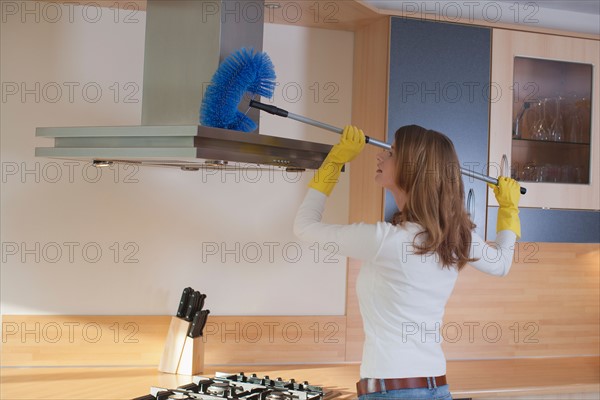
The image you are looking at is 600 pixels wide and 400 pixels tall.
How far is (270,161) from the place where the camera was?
1.89 meters

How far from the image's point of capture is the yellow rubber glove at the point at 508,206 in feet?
7.13

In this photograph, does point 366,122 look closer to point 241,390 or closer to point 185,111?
point 185,111

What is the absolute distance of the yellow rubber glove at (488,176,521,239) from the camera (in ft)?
7.13

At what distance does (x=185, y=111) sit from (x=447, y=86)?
40.1 inches

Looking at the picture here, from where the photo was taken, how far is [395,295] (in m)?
1.76

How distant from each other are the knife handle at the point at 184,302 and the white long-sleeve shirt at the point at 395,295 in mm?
888

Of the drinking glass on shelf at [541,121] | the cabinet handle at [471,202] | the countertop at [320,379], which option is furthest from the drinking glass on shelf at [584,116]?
the countertop at [320,379]

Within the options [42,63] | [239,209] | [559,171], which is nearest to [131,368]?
[239,209]

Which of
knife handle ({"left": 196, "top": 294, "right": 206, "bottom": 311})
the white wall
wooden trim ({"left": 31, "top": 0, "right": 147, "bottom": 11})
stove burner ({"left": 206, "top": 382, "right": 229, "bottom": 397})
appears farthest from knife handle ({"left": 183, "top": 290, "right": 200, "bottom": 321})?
wooden trim ({"left": 31, "top": 0, "right": 147, "bottom": 11})

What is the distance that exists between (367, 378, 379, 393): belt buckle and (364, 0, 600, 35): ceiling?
1.43 m

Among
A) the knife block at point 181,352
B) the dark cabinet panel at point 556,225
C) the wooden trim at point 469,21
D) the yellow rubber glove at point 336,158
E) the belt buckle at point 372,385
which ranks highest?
the wooden trim at point 469,21

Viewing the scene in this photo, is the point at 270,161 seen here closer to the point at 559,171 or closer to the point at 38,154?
the point at 38,154

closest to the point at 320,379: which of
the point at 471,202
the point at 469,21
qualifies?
the point at 471,202

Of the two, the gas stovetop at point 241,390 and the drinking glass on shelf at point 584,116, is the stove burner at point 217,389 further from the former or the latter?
the drinking glass on shelf at point 584,116
